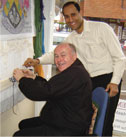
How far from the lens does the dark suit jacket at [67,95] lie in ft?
3.49

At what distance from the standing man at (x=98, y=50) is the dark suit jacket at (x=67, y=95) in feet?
1.44

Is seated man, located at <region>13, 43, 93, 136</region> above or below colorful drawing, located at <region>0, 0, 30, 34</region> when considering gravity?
below

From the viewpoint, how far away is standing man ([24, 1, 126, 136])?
1487 millimetres

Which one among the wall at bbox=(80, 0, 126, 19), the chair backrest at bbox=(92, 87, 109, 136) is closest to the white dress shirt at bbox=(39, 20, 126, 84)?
the wall at bbox=(80, 0, 126, 19)

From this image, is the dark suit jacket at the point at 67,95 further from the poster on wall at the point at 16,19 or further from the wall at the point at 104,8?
the wall at the point at 104,8

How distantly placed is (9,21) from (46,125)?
2.65 ft

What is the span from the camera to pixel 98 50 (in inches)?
61.8

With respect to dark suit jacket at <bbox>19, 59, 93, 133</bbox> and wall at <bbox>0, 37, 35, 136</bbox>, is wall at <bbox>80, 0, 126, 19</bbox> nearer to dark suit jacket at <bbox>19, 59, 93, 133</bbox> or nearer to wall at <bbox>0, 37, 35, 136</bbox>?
wall at <bbox>0, 37, 35, 136</bbox>

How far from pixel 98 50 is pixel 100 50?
0.06 ft

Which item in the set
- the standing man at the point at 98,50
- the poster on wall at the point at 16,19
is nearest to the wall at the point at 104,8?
the standing man at the point at 98,50

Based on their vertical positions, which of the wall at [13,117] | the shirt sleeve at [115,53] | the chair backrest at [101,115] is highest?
the shirt sleeve at [115,53]

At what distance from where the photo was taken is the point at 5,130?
1.61m

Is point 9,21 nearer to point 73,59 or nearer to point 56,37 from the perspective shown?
point 73,59

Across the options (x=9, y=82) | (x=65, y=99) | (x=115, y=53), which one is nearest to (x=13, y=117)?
(x=9, y=82)
